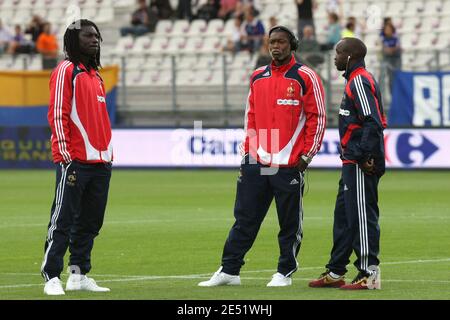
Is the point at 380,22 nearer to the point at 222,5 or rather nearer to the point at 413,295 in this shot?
the point at 222,5

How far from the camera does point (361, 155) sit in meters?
11.6

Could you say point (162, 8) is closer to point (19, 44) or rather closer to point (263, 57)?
point (19, 44)

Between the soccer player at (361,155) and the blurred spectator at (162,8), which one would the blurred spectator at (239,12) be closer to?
the blurred spectator at (162,8)

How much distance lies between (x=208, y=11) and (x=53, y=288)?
26.5 metres

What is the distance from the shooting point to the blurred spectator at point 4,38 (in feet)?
122

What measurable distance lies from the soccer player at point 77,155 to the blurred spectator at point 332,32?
68.8 ft

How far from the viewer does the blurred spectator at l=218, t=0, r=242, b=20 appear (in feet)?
121

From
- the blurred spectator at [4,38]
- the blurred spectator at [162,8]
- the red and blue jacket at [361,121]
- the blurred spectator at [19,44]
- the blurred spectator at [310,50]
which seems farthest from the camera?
the blurred spectator at [162,8]

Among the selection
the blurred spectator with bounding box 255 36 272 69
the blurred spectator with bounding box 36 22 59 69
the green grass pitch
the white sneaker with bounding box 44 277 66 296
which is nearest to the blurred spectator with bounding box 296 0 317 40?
the blurred spectator with bounding box 255 36 272 69

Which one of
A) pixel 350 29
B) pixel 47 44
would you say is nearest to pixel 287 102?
pixel 350 29

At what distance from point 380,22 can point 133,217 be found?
1528 cm

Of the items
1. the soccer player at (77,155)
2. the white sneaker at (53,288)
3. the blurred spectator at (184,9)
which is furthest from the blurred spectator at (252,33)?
the white sneaker at (53,288)

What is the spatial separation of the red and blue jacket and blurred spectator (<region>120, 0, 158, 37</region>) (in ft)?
86.2

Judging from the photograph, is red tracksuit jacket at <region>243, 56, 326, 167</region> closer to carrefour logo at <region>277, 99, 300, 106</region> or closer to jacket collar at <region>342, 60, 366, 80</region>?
carrefour logo at <region>277, 99, 300, 106</region>
